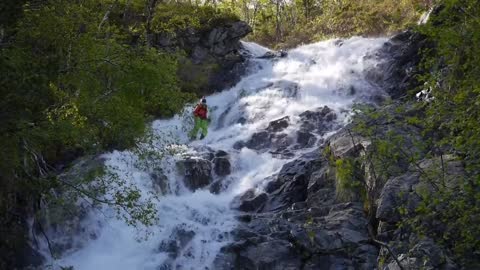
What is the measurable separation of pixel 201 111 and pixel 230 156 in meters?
2.71

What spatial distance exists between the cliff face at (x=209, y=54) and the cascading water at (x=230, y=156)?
3.47 feet

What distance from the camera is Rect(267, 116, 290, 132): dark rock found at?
21925 mm

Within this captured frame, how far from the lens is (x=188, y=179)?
60.0 ft

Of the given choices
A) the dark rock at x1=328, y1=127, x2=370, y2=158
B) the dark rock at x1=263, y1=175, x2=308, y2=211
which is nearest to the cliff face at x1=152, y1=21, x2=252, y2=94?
the dark rock at x1=263, y1=175, x2=308, y2=211

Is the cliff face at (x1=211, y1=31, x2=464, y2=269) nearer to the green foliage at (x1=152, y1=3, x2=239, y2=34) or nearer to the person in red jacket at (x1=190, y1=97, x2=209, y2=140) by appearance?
the person in red jacket at (x1=190, y1=97, x2=209, y2=140)

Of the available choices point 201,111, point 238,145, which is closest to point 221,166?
point 238,145

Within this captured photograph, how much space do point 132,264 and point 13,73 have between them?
26.4 feet

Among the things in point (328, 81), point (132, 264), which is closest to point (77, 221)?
point (132, 264)

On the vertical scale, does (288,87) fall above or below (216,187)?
above

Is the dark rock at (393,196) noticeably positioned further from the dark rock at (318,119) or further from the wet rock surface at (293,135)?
the dark rock at (318,119)

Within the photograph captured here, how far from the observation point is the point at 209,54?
30031 millimetres

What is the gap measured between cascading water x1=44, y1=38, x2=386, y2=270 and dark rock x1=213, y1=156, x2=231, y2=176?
0.86 feet

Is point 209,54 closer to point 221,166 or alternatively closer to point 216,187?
point 221,166

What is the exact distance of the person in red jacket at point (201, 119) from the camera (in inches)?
836
